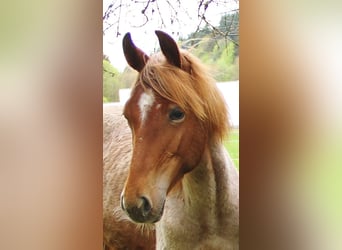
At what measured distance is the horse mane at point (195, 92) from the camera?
3.71 ft

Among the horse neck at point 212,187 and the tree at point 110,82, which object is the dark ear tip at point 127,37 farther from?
the horse neck at point 212,187

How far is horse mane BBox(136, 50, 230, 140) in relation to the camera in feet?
3.71

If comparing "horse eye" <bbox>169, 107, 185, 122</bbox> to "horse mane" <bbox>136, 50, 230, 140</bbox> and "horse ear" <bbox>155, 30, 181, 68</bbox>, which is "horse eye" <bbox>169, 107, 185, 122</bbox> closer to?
"horse mane" <bbox>136, 50, 230, 140</bbox>

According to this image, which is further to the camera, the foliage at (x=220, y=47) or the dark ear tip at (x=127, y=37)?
the dark ear tip at (x=127, y=37)

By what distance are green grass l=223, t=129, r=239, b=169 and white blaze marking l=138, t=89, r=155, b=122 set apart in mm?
241

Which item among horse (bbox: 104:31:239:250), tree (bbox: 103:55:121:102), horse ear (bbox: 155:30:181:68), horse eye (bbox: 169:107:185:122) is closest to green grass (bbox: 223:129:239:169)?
horse (bbox: 104:31:239:250)

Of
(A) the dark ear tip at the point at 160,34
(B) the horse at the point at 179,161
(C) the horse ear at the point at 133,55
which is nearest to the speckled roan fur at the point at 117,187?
(B) the horse at the point at 179,161
